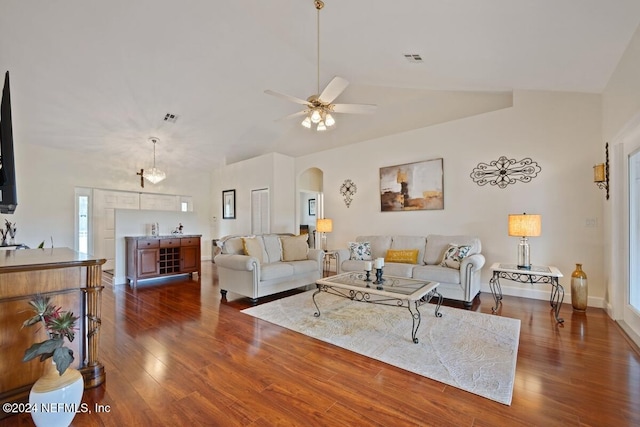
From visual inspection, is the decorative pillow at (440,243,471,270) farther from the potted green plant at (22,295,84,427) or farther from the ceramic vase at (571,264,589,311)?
the potted green plant at (22,295,84,427)

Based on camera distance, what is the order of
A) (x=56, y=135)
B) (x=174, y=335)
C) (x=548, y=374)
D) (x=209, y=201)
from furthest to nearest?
(x=209, y=201)
(x=56, y=135)
(x=174, y=335)
(x=548, y=374)

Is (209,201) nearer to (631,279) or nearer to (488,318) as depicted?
(488,318)

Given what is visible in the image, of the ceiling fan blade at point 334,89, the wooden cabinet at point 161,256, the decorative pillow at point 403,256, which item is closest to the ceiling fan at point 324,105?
the ceiling fan blade at point 334,89

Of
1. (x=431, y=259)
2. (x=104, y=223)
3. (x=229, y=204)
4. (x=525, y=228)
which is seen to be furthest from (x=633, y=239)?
(x=104, y=223)

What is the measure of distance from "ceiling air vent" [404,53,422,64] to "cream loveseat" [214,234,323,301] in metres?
3.25

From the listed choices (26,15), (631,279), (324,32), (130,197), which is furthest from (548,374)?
(130,197)

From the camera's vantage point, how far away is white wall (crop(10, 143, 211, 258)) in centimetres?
584

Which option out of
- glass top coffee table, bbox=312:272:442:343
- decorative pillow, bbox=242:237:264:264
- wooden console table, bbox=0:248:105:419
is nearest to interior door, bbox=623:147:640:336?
glass top coffee table, bbox=312:272:442:343

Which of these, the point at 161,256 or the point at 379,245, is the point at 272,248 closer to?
the point at 379,245

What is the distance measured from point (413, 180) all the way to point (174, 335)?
14.7 ft

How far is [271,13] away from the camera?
389cm

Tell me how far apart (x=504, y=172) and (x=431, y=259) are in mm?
1761

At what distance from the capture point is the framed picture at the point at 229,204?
8188 millimetres

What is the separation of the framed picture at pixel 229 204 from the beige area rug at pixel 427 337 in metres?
4.75
